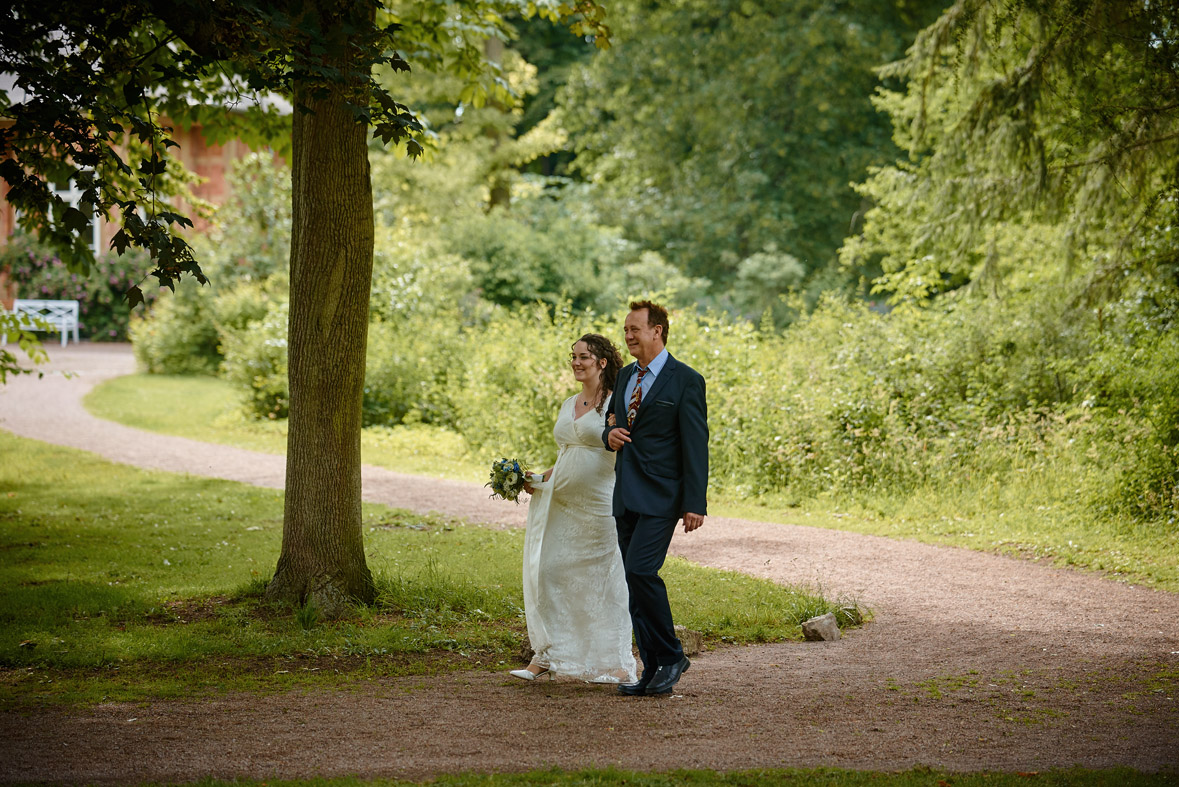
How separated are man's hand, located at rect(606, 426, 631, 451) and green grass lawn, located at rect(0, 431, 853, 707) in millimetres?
1657

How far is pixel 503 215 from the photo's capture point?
2814 centimetres

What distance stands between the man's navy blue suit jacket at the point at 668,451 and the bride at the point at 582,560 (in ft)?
1.34

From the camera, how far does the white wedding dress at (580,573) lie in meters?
5.77

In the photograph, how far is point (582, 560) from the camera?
5.84 metres

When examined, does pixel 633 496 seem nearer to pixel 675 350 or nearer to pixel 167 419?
pixel 675 350

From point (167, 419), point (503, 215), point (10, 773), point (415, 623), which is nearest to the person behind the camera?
point (10, 773)

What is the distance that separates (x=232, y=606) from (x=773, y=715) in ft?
13.2

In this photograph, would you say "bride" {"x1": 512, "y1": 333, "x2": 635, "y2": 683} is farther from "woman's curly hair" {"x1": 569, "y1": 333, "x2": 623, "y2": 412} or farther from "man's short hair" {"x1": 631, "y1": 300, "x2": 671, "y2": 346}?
"man's short hair" {"x1": 631, "y1": 300, "x2": 671, "y2": 346}

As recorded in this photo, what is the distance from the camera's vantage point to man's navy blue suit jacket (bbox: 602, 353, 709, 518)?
538 centimetres

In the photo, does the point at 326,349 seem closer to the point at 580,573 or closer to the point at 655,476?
the point at 580,573

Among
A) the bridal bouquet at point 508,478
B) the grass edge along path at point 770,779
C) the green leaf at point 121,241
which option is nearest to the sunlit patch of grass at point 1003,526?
the grass edge along path at point 770,779

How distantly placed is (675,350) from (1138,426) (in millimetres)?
5918

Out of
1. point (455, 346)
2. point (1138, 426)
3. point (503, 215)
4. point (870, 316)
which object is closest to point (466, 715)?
point (1138, 426)

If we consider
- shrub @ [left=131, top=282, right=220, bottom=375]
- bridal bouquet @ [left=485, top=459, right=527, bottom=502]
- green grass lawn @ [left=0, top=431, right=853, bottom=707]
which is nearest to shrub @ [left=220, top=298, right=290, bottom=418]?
shrub @ [left=131, top=282, right=220, bottom=375]
